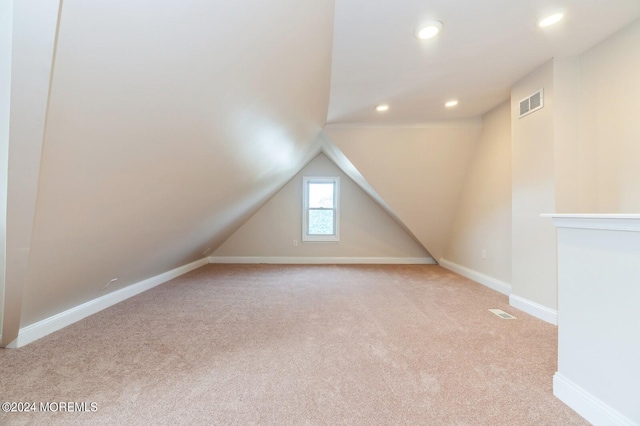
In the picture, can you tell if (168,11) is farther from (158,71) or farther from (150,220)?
(150,220)

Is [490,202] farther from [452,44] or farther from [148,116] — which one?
[148,116]

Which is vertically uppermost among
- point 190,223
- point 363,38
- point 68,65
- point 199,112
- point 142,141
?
point 363,38

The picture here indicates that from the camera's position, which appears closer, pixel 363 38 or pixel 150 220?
pixel 363 38

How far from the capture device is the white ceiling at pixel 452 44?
1744mm

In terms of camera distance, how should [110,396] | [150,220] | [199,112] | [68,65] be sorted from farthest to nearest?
[150,220], [199,112], [110,396], [68,65]

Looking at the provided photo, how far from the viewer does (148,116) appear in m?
1.38

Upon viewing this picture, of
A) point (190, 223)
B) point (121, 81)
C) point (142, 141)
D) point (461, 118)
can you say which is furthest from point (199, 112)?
point (461, 118)

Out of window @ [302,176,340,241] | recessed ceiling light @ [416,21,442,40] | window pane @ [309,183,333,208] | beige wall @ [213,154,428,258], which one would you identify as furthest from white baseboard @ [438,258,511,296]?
recessed ceiling light @ [416,21,442,40]

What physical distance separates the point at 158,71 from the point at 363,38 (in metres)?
1.45

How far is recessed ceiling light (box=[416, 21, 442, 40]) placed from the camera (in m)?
1.87

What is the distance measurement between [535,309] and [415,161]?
Result: 7.63ft

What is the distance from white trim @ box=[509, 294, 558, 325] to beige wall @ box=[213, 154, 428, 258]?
271cm

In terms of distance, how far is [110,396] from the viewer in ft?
4.53

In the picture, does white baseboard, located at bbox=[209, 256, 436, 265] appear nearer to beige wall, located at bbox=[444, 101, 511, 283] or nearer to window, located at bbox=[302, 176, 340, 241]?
window, located at bbox=[302, 176, 340, 241]
